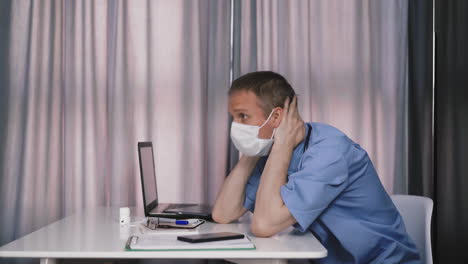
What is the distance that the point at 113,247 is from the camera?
5.06ft

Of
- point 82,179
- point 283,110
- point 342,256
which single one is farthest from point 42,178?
point 342,256

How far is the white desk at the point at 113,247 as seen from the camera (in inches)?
57.1

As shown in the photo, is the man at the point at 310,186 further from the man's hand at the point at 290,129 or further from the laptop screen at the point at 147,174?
the laptop screen at the point at 147,174

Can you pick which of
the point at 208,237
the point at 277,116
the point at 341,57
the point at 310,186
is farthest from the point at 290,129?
the point at 341,57

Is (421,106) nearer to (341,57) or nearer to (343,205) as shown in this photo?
(341,57)

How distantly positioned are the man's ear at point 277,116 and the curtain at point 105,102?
98cm

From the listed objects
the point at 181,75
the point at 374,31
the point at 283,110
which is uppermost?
the point at 374,31

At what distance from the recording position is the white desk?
145cm

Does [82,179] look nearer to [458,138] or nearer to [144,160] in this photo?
[144,160]

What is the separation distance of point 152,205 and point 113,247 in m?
0.75

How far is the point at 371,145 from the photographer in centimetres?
286

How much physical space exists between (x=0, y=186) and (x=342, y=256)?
6.88 feet

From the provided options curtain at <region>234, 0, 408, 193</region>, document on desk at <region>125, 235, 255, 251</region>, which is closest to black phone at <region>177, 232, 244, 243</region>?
document on desk at <region>125, 235, 255, 251</region>

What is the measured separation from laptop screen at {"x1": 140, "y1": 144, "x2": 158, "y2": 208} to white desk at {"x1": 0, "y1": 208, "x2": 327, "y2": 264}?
0.24 m
